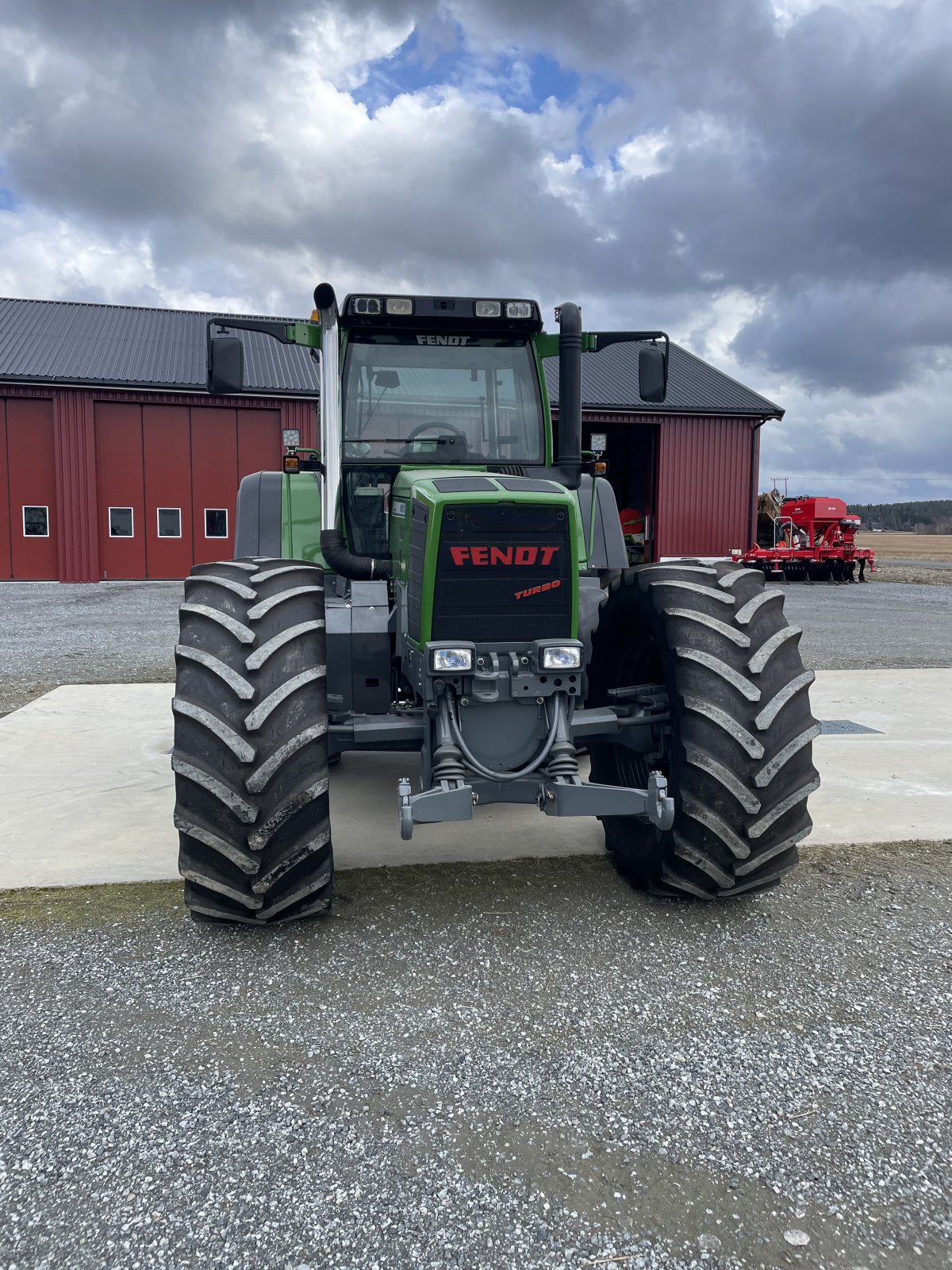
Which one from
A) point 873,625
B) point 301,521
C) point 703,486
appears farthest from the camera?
point 703,486

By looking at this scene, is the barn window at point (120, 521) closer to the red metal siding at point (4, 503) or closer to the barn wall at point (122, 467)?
the barn wall at point (122, 467)

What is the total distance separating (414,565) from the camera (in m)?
3.71

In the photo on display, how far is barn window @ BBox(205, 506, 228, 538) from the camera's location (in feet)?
72.5

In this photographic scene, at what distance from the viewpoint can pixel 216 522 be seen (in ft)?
72.6

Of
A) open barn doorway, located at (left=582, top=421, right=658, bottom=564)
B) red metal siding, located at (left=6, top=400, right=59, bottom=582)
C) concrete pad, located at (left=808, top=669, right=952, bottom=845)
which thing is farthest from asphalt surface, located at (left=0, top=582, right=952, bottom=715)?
open barn doorway, located at (left=582, top=421, right=658, bottom=564)

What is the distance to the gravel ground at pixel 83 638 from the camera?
9094 mm

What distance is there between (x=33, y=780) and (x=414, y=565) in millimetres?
3174

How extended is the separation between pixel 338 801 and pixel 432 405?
7.36ft

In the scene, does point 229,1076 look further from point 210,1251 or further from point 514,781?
point 514,781

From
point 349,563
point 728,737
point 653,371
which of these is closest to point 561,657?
point 728,737

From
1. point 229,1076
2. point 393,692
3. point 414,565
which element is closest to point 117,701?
point 393,692

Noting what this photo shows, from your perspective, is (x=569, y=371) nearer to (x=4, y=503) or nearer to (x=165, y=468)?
(x=165, y=468)

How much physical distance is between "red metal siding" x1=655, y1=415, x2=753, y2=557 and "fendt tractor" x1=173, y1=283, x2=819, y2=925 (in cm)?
2124

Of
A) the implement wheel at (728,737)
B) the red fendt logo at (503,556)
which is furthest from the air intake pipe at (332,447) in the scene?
the implement wheel at (728,737)
